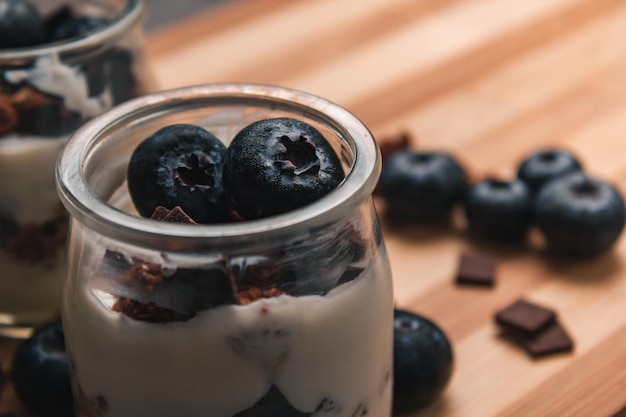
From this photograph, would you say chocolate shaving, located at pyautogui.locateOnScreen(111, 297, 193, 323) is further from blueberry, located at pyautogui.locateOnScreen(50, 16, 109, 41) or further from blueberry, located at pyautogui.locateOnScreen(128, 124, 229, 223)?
blueberry, located at pyautogui.locateOnScreen(50, 16, 109, 41)

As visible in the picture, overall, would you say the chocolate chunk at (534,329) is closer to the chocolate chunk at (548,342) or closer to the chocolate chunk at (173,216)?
the chocolate chunk at (548,342)

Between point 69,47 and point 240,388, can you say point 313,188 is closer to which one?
point 240,388

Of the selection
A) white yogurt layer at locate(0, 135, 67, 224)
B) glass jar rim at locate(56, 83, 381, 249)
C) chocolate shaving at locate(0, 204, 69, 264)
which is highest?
glass jar rim at locate(56, 83, 381, 249)

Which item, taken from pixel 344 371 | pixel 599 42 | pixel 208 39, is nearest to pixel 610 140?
pixel 599 42

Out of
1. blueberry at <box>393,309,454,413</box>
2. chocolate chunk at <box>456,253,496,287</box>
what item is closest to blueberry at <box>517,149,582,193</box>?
chocolate chunk at <box>456,253,496,287</box>

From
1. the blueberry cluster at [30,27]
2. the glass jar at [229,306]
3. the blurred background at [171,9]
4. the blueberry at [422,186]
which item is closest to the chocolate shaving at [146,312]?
the glass jar at [229,306]

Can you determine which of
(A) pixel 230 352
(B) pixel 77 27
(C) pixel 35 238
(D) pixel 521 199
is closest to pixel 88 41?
(B) pixel 77 27
